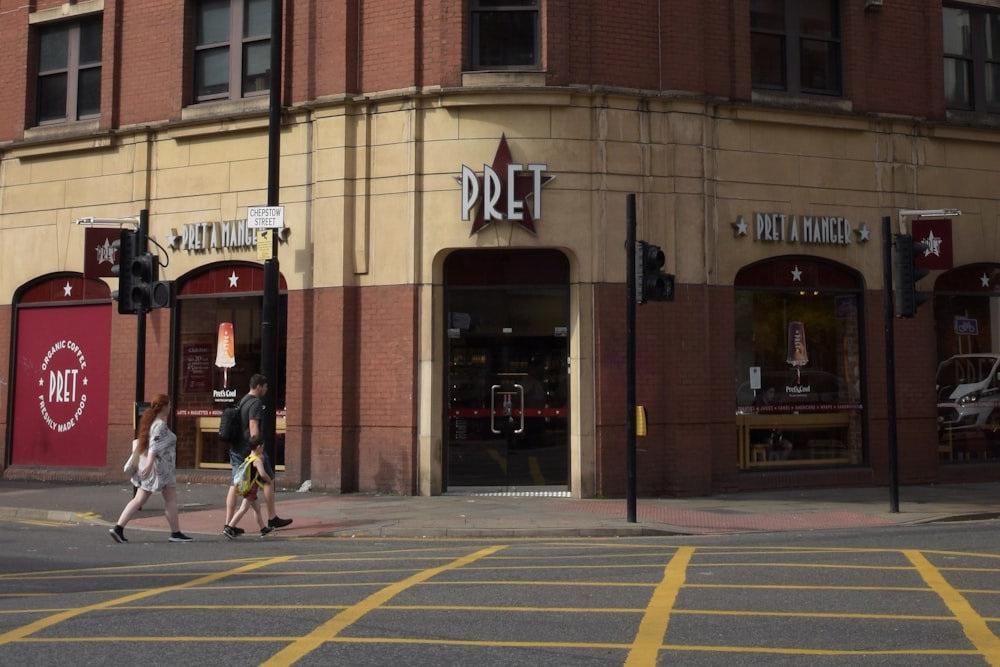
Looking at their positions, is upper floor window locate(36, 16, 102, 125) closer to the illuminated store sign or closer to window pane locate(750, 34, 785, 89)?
the illuminated store sign

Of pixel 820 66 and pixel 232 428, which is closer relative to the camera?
pixel 232 428

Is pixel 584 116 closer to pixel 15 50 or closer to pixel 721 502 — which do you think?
pixel 721 502

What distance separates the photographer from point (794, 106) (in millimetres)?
17844

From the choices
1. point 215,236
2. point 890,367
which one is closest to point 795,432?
point 890,367

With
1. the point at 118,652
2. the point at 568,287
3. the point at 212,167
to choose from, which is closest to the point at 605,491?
the point at 568,287

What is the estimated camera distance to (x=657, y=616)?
7676mm

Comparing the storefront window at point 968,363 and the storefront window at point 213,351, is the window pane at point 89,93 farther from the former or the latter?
the storefront window at point 968,363

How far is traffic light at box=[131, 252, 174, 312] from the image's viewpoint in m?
15.2

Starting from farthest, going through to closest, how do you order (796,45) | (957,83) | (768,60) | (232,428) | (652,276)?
(957,83), (796,45), (768,60), (652,276), (232,428)

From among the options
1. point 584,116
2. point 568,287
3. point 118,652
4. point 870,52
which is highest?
point 870,52

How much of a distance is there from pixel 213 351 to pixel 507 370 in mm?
5379

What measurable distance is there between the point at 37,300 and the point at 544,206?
10290mm

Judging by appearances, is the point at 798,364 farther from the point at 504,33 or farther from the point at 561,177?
the point at 504,33

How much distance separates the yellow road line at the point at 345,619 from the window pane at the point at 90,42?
14207 millimetres
